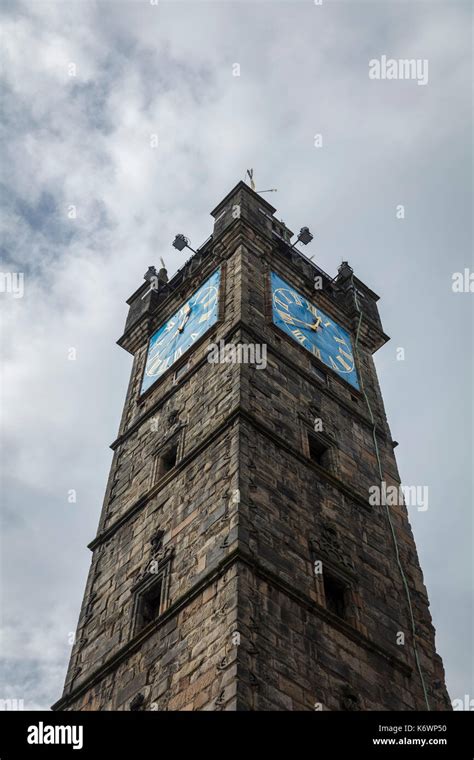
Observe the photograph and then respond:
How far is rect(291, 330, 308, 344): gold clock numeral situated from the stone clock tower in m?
0.05

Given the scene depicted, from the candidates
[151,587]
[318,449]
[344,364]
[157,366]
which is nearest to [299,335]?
[344,364]

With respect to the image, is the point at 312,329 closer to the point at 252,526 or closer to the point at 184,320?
the point at 184,320

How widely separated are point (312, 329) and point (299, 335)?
1077 mm

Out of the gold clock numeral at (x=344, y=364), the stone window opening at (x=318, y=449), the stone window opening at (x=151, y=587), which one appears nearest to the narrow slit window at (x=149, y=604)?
the stone window opening at (x=151, y=587)

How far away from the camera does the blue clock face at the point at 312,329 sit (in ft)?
74.2

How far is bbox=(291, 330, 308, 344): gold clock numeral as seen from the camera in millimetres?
22344

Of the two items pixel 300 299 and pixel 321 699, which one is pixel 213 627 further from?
pixel 300 299

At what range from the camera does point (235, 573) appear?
45.8ft

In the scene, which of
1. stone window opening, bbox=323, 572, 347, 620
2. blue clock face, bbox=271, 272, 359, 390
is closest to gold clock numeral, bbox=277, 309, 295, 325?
blue clock face, bbox=271, 272, 359, 390

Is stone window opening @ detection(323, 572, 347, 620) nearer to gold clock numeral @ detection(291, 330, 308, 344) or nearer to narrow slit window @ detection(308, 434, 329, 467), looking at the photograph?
narrow slit window @ detection(308, 434, 329, 467)

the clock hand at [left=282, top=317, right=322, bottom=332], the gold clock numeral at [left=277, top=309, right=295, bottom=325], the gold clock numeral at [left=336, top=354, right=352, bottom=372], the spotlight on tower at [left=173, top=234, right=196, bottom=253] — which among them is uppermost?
the spotlight on tower at [left=173, top=234, right=196, bottom=253]

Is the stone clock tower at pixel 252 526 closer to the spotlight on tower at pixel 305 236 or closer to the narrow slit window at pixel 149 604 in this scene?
the narrow slit window at pixel 149 604

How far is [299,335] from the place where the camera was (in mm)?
22562
